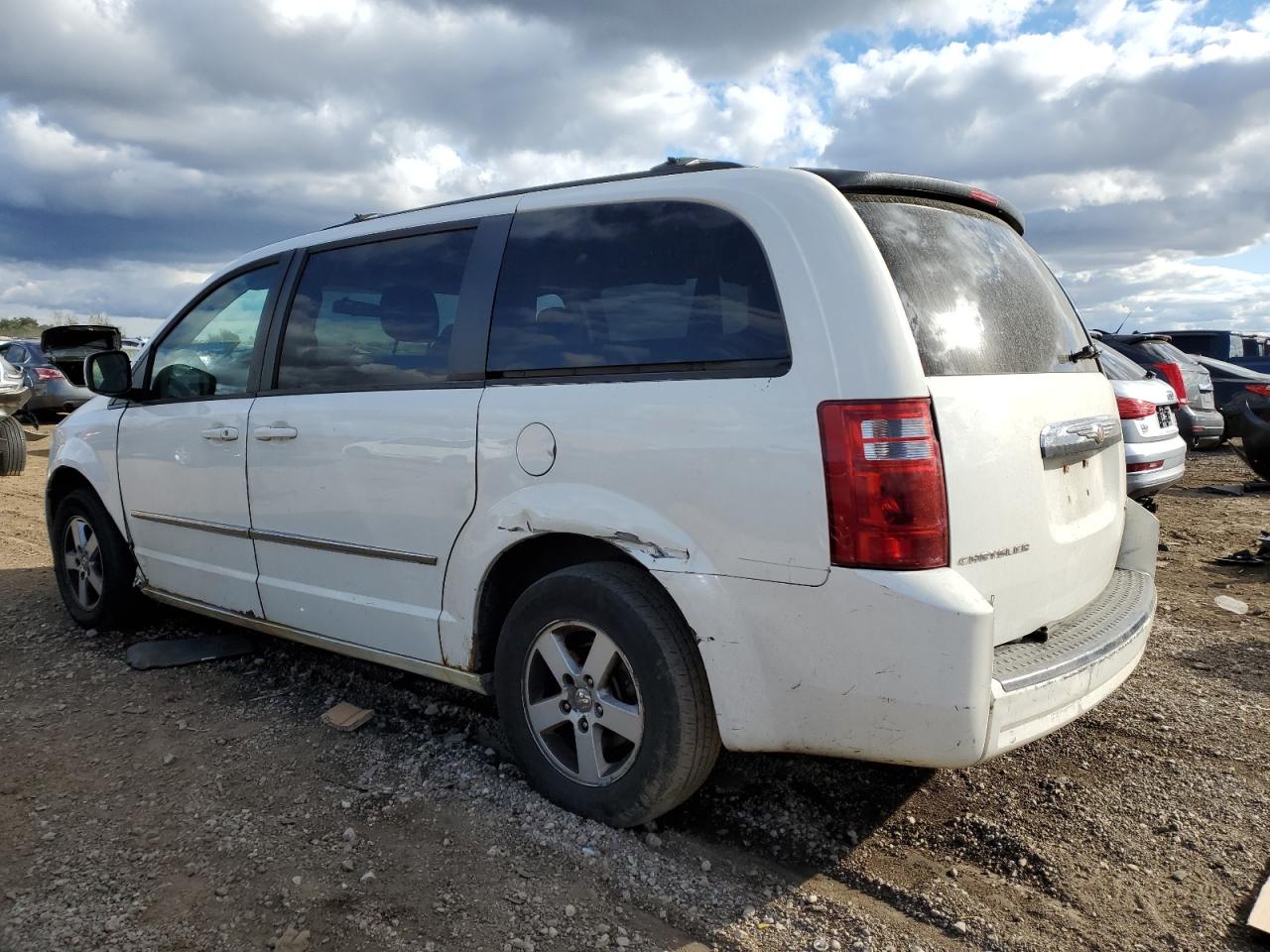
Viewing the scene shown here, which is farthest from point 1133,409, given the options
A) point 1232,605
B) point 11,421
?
point 11,421

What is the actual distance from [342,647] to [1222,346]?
19.2m

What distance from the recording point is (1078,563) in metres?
2.98

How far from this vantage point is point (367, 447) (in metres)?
3.48

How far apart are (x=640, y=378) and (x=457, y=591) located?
1004 millimetres

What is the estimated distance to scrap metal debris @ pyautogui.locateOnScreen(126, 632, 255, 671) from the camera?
4.65 meters

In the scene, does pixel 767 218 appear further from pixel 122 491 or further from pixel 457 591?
pixel 122 491

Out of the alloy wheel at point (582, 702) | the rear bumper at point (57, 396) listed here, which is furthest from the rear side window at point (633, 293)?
the rear bumper at point (57, 396)

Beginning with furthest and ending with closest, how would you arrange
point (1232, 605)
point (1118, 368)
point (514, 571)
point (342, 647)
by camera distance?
point (1118, 368) < point (1232, 605) < point (342, 647) < point (514, 571)

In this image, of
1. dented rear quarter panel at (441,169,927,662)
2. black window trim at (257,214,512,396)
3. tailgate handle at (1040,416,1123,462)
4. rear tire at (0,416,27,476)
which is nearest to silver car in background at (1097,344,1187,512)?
tailgate handle at (1040,416,1123,462)

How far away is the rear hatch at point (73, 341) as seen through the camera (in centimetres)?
1744

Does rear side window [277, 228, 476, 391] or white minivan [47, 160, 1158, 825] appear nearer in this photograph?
white minivan [47, 160, 1158, 825]

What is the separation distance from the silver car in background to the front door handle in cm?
490

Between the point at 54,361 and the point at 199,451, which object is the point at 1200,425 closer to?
the point at 199,451

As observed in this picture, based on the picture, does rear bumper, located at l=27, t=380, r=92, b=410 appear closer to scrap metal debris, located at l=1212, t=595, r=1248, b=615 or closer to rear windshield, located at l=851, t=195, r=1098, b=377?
scrap metal debris, located at l=1212, t=595, r=1248, b=615
